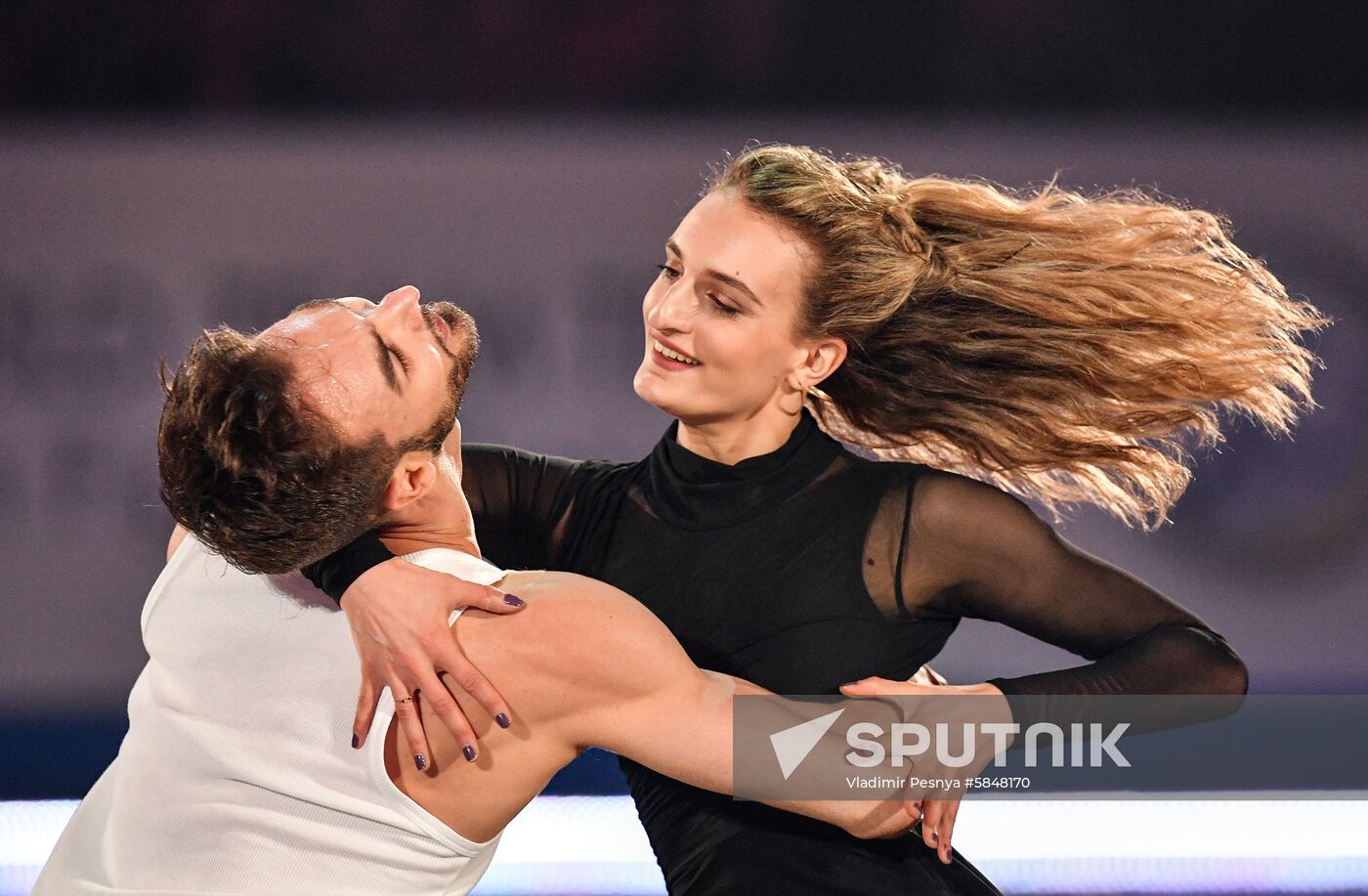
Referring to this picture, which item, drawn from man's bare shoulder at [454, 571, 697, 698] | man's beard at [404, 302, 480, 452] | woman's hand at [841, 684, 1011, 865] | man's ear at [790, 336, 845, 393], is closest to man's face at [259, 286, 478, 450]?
man's beard at [404, 302, 480, 452]

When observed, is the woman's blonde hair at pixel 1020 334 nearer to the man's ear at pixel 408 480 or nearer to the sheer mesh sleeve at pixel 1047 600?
the sheer mesh sleeve at pixel 1047 600

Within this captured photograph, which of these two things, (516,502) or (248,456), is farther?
Result: (516,502)

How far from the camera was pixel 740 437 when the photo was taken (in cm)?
225

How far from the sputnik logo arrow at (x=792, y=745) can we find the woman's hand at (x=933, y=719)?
125mm

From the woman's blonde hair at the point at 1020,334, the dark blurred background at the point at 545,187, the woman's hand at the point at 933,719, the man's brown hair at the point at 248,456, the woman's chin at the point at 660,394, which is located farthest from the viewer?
the dark blurred background at the point at 545,187

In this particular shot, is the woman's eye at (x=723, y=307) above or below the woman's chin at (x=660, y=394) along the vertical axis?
above

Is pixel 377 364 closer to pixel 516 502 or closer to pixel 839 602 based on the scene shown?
pixel 516 502

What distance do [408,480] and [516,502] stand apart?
399mm

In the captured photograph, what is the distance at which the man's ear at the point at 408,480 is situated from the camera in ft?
6.36

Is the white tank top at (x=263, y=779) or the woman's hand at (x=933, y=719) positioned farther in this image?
the woman's hand at (x=933, y=719)

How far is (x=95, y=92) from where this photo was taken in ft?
15.0

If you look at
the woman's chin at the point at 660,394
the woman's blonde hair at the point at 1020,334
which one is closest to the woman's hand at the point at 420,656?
the woman's chin at the point at 660,394

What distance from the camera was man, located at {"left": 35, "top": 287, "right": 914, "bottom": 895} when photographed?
5.78 feet

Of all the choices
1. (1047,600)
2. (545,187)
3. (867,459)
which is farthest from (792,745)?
(545,187)
